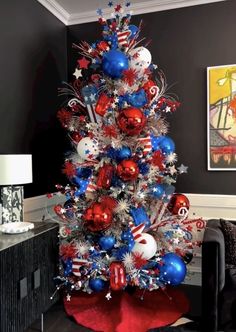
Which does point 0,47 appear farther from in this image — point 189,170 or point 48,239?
point 189,170

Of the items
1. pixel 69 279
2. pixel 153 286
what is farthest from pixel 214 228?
pixel 69 279

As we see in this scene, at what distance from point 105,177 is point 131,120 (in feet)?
1.52

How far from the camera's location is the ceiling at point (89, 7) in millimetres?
2977

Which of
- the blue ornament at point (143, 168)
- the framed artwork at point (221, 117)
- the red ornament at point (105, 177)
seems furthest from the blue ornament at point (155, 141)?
the framed artwork at point (221, 117)

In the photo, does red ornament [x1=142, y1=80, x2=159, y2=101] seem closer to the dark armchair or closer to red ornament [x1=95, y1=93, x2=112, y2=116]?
red ornament [x1=95, y1=93, x2=112, y2=116]

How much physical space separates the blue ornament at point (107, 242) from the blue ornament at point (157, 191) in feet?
1.55

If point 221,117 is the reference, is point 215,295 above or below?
below

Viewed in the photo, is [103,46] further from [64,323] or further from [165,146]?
[64,323]

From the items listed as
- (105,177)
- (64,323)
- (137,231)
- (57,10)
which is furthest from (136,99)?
(64,323)

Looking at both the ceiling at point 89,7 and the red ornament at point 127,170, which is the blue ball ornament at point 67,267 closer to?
the red ornament at point 127,170

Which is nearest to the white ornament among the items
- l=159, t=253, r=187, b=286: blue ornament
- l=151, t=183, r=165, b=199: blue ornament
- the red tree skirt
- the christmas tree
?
the christmas tree

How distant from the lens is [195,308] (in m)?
2.48

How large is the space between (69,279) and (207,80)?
214cm

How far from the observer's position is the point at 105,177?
228 cm
